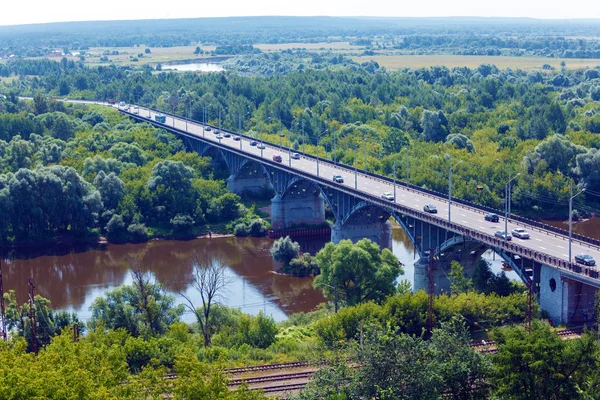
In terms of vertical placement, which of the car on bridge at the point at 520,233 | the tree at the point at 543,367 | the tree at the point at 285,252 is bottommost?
the tree at the point at 285,252

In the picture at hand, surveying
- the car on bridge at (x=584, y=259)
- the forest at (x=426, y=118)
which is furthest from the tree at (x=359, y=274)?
the forest at (x=426, y=118)

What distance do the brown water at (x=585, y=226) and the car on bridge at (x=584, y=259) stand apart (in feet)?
95.6

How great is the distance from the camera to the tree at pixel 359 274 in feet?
183

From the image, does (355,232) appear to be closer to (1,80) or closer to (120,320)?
(120,320)

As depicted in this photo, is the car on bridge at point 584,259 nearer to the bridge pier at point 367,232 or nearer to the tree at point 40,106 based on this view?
the bridge pier at point 367,232

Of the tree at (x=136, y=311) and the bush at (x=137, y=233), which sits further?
the bush at (x=137, y=233)

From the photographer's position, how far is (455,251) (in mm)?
60594

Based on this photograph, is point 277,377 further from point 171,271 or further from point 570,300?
point 171,271

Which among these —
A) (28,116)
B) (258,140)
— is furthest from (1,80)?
(258,140)

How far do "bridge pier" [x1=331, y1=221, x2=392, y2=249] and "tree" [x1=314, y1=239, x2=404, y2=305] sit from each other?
1530 cm

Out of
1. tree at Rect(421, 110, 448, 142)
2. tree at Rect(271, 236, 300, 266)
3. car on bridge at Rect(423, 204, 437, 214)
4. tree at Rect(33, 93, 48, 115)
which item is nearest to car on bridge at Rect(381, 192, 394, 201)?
car on bridge at Rect(423, 204, 437, 214)

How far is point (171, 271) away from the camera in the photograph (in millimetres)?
72938

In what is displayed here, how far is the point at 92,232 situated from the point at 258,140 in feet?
87.0

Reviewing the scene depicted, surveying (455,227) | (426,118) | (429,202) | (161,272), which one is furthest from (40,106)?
(455,227)
